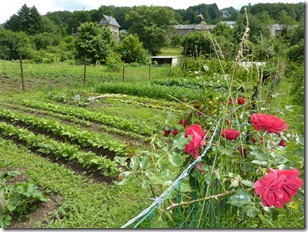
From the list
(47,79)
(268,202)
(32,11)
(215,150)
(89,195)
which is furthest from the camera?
(32,11)

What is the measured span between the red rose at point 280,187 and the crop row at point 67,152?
209cm

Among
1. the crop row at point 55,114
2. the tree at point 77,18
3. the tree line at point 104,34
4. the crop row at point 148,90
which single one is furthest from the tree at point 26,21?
the crop row at point 55,114

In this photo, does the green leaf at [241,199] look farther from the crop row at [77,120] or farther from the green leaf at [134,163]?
the crop row at [77,120]

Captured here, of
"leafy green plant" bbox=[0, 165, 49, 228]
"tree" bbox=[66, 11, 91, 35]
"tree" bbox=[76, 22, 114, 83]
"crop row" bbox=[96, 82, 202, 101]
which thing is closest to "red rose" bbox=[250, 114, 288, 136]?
"leafy green plant" bbox=[0, 165, 49, 228]

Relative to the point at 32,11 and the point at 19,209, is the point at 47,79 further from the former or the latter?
the point at 32,11

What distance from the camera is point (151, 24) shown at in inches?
1419

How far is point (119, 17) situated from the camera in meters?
43.4

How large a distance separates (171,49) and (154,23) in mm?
3960

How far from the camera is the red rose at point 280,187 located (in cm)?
91

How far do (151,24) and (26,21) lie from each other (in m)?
19.0

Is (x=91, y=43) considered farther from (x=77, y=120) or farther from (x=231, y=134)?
(x=231, y=134)

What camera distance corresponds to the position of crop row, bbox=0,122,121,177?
3.25m

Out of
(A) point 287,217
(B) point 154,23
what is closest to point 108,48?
(B) point 154,23

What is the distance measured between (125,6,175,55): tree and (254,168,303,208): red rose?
112 ft
